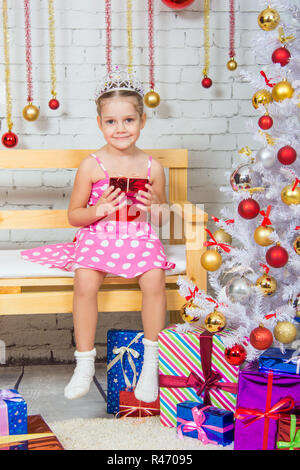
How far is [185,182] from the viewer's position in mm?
2424

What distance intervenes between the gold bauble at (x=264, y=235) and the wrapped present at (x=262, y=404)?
36 cm

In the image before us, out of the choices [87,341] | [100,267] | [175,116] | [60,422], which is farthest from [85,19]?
[60,422]

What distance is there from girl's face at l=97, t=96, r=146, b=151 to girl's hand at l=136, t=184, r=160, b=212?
0.17m

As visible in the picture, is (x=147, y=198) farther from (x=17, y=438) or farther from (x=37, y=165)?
(x=17, y=438)

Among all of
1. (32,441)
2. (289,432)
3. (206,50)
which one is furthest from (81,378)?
(206,50)

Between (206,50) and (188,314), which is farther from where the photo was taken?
(206,50)

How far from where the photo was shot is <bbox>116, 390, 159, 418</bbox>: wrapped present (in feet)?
6.31

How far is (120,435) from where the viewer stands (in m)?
1.76

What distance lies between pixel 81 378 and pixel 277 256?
0.69m

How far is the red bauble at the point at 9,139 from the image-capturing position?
2.36m
